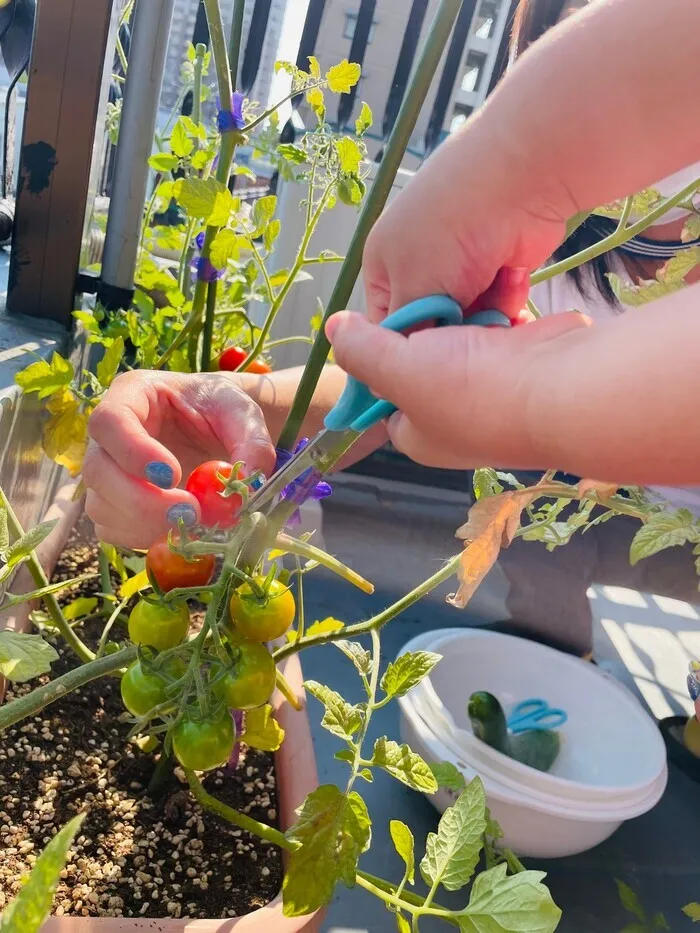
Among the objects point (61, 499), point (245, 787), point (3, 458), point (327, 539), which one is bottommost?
point (327, 539)

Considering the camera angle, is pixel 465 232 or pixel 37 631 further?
pixel 37 631

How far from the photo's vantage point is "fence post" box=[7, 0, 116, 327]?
2.01 ft

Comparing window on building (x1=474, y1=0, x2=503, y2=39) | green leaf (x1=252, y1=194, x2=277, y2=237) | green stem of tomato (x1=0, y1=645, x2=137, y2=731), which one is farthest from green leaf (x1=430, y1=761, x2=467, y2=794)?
window on building (x1=474, y1=0, x2=503, y2=39)

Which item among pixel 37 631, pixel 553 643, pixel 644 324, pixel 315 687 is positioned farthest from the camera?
pixel 553 643

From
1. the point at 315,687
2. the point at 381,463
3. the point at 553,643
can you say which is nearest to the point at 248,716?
the point at 315,687

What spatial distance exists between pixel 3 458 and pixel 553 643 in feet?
2.72

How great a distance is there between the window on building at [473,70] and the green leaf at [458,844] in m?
1.65

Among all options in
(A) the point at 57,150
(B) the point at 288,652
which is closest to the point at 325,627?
(B) the point at 288,652

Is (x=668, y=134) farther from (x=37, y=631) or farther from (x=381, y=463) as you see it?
(x=381, y=463)

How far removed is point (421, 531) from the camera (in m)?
1.36

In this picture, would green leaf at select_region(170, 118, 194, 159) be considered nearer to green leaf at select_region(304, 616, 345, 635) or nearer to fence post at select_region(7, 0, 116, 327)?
fence post at select_region(7, 0, 116, 327)

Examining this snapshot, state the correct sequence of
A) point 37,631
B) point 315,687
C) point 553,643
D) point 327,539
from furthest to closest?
point 327,539 < point 553,643 < point 37,631 < point 315,687

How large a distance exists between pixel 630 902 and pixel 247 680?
51 cm

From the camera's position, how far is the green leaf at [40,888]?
0.17m
